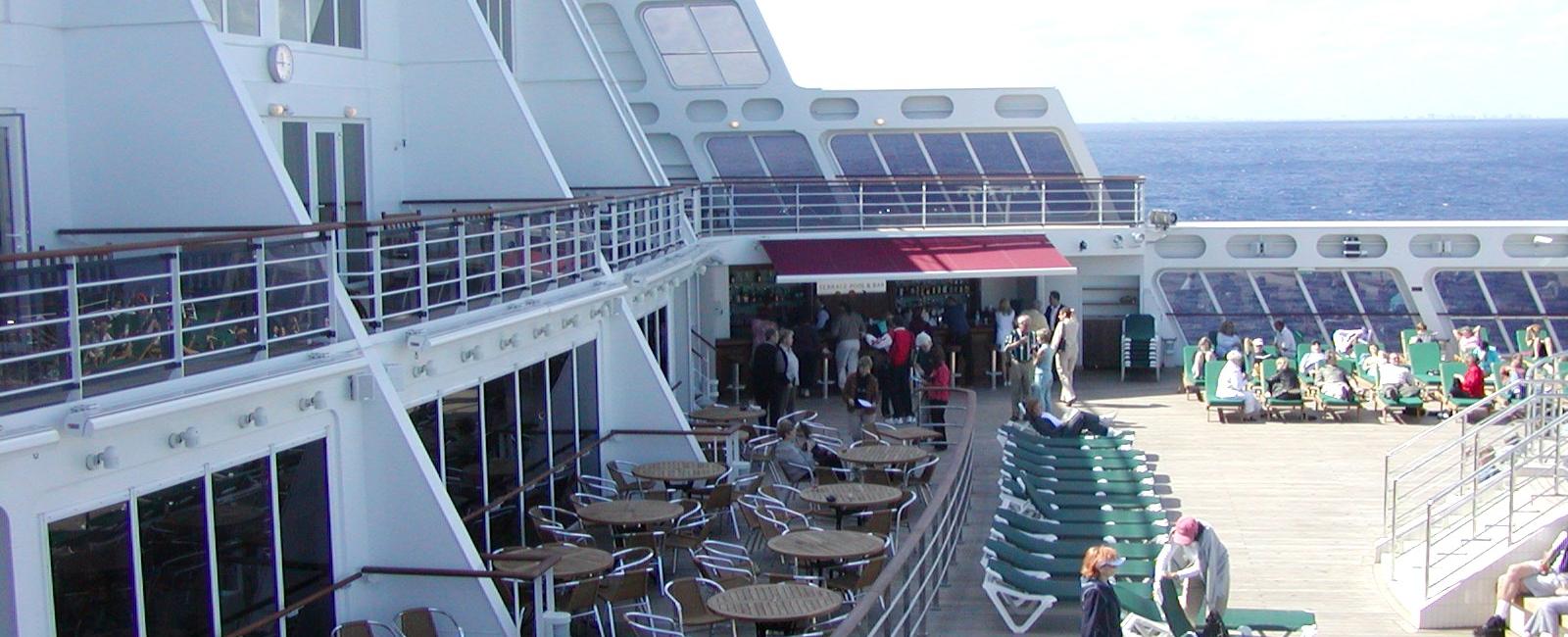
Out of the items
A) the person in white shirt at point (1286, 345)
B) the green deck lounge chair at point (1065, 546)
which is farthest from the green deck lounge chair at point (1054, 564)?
the person in white shirt at point (1286, 345)

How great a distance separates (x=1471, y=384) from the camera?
1831cm

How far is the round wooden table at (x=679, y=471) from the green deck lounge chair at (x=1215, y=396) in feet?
24.7

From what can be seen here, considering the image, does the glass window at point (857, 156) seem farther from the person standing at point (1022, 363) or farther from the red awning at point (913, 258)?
the person standing at point (1022, 363)

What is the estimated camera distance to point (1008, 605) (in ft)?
35.1

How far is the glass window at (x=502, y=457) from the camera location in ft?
36.7

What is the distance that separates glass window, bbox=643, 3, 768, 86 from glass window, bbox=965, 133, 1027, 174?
3.08 m

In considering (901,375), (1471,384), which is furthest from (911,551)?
(1471,384)

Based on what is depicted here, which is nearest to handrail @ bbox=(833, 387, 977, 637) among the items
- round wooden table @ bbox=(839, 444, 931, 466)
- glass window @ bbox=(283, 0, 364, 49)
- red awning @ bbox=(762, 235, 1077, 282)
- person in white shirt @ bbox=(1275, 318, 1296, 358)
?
round wooden table @ bbox=(839, 444, 931, 466)

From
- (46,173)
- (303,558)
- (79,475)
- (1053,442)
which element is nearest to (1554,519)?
(1053,442)

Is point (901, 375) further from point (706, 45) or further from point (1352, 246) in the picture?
point (1352, 246)

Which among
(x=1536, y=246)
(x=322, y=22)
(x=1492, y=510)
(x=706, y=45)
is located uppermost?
(x=706, y=45)

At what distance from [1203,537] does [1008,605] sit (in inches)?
61.2

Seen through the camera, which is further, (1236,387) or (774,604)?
(1236,387)

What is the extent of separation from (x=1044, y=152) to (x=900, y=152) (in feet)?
6.50
